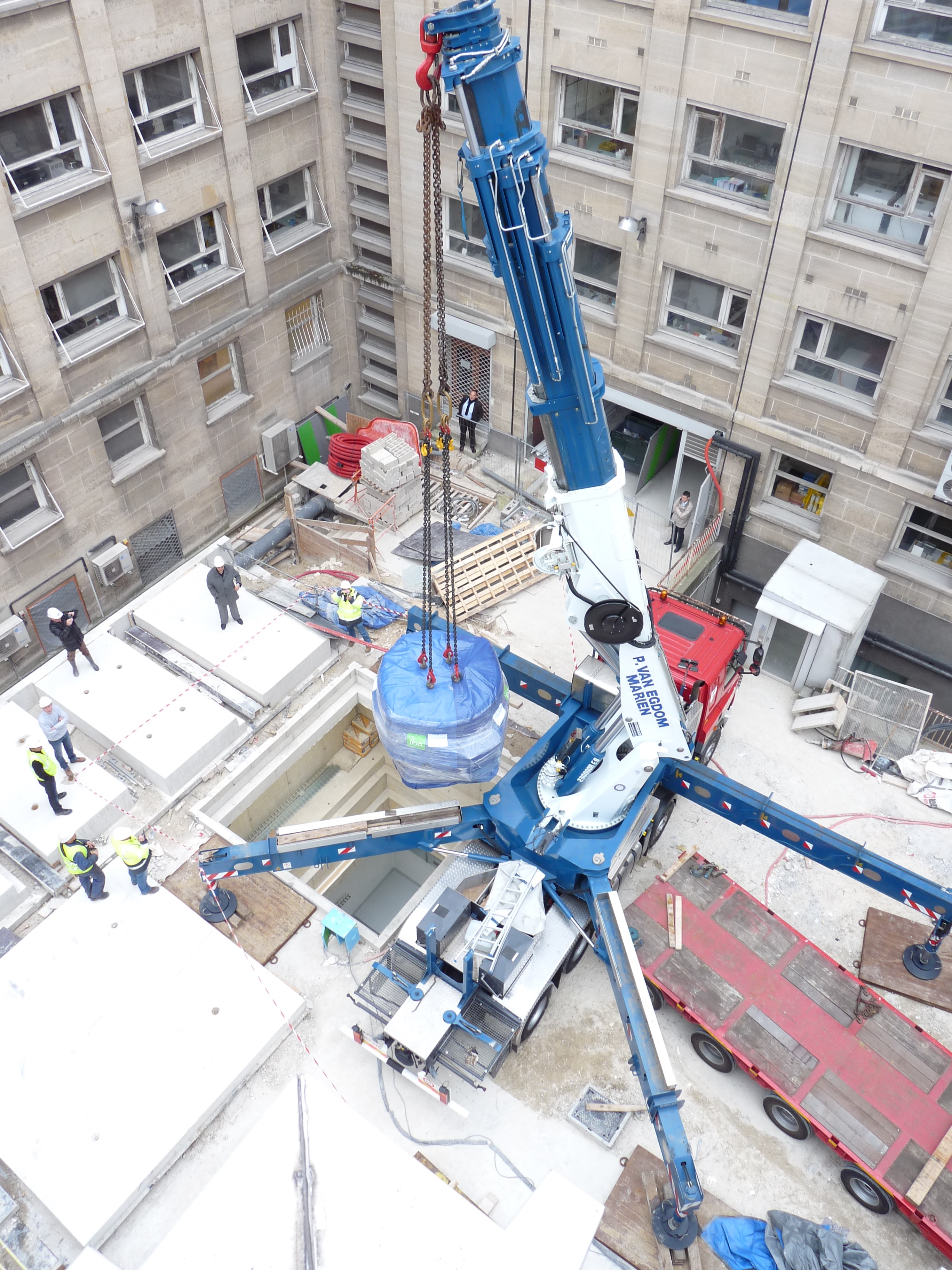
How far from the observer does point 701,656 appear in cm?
1709

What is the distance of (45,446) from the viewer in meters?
20.6

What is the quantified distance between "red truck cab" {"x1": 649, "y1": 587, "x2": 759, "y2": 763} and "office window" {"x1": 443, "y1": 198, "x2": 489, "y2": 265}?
34.6ft

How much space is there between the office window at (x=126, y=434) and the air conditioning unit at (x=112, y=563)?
1.72 meters

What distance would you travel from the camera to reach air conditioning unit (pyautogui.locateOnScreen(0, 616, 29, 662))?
822 inches

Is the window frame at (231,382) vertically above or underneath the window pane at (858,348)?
underneath

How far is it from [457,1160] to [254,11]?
71.9 feet

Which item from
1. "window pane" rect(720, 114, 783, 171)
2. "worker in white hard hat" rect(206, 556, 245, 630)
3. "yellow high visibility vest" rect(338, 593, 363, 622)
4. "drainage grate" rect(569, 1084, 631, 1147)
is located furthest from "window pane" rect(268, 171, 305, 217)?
"drainage grate" rect(569, 1084, 631, 1147)

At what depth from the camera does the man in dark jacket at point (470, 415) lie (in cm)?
2588

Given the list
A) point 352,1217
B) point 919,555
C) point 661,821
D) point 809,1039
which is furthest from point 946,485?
point 352,1217

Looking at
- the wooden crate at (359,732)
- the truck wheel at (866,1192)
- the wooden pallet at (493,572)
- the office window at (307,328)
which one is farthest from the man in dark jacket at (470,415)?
the truck wheel at (866,1192)

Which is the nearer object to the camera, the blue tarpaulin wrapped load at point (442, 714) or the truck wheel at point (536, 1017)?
the blue tarpaulin wrapped load at point (442, 714)

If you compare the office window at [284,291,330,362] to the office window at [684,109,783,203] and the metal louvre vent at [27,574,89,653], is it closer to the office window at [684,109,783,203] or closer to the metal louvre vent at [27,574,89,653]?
the metal louvre vent at [27,574,89,653]

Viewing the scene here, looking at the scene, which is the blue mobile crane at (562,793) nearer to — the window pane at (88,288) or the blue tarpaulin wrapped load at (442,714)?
the blue tarpaulin wrapped load at (442,714)

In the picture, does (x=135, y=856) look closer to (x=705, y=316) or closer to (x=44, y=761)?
(x=44, y=761)
